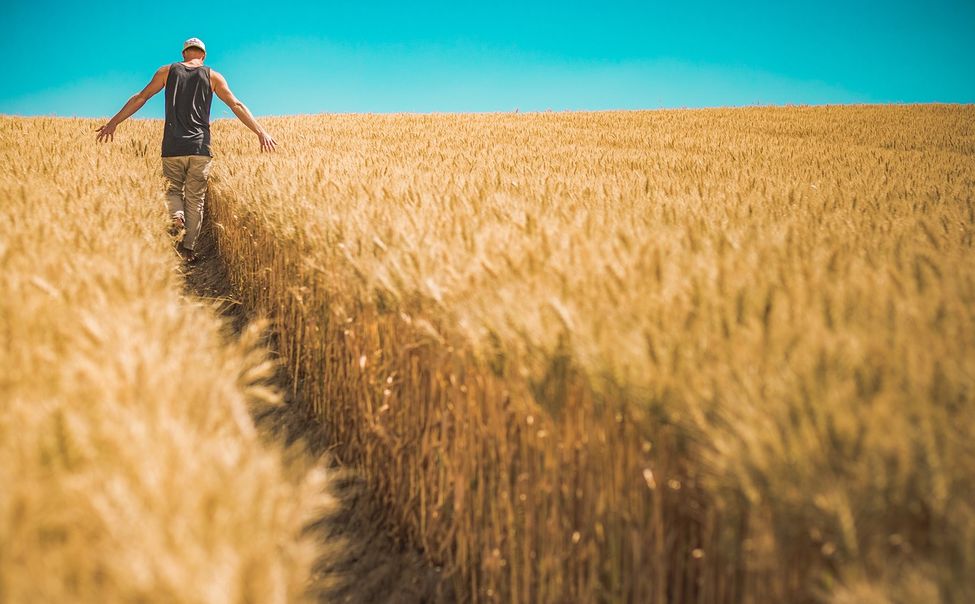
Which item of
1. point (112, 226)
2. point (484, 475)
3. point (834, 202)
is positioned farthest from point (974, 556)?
point (834, 202)

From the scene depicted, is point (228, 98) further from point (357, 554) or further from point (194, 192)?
point (357, 554)

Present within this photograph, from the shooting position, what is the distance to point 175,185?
602 cm

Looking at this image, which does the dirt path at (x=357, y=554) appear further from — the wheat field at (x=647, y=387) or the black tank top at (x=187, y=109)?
the black tank top at (x=187, y=109)

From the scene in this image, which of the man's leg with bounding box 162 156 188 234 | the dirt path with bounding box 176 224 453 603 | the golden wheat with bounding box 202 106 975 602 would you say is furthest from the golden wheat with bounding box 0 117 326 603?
the man's leg with bounding box 162 156 188 234

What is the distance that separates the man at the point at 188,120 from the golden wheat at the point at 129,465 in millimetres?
4396

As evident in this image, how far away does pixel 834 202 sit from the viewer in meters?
4.01

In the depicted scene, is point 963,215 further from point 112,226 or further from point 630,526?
point 112,226

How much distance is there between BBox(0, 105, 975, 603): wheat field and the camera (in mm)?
942

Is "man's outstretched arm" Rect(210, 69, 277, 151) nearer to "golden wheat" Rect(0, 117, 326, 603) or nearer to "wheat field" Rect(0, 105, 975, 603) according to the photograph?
"wheat field" Rect(0, 105, 975, 603)

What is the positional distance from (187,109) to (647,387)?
569cm

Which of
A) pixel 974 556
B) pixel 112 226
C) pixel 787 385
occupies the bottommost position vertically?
pixel 974 556

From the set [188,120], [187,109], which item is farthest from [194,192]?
[187,109]

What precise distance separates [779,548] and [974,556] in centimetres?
31

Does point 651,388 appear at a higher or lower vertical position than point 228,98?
lower
